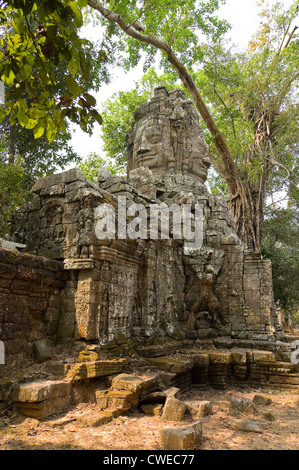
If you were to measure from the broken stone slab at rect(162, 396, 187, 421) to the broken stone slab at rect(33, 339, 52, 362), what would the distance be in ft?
6.90

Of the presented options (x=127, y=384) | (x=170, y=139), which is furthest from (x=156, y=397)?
(x=170, y=139)

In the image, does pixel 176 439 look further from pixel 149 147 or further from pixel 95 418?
pixel 149 147

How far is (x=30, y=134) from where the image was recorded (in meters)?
12.8

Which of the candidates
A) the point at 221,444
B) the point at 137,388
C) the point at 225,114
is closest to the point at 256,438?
the point at 221,444

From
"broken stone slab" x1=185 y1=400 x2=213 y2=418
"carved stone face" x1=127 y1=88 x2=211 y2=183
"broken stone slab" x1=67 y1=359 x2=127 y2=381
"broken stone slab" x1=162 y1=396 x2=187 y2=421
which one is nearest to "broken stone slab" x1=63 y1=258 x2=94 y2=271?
"broken stone slab" x1=67 y1=359 x2=127 y2=381

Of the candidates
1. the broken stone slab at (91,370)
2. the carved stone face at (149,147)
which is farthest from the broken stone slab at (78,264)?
the carved stone face at (149,147)

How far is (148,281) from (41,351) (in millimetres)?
3016

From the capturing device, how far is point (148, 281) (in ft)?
26.1

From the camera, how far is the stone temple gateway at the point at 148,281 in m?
5.88

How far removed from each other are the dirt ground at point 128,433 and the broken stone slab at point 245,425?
59mm

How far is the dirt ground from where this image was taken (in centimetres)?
392

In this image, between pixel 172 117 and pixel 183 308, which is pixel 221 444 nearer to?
pixel 183 308

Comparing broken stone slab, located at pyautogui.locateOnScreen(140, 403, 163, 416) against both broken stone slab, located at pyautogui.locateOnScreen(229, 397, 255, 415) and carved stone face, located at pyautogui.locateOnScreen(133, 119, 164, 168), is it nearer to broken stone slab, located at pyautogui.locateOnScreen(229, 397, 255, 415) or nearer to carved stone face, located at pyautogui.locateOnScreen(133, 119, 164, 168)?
broken stone slab, located at pyautogui.locateOnScreen(229, 397, 255, 415)

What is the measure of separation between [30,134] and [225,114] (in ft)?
27.0
